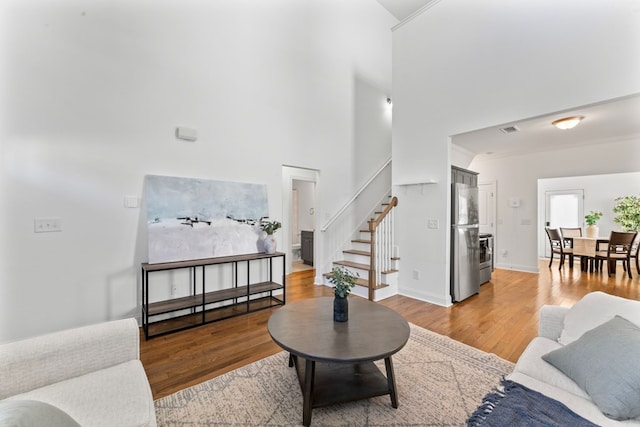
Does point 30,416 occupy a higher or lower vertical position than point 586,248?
higher

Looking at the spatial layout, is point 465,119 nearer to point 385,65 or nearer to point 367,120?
point 367,120

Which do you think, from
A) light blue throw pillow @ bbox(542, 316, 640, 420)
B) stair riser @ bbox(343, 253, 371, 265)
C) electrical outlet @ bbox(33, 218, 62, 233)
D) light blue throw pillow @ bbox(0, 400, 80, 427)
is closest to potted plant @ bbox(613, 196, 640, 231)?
stair riser @ bbox(343, 253, 371, 265)

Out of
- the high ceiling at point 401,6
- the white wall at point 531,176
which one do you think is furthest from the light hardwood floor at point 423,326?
the high ceiling at point 401,6

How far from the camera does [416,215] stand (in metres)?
4.16

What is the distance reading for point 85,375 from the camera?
4.77ft

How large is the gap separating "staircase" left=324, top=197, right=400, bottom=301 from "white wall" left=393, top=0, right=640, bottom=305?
16cm

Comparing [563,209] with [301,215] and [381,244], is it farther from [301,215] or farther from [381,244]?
[301,215]

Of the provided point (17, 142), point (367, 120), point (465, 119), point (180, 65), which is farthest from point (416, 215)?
point (17, 142)

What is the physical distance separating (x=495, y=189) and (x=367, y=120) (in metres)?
3.33

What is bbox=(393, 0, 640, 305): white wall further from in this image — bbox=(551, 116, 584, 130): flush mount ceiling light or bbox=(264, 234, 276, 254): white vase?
bbox=(264, 234, 276, 254): white vase

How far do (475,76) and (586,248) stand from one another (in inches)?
181

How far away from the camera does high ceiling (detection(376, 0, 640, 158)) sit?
120 inches

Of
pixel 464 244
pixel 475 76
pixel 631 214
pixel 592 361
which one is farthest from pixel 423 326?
pixel 631 214

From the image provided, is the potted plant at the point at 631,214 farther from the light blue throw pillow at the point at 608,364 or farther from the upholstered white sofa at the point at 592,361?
the light blue throw pillow at the point at 608,364
